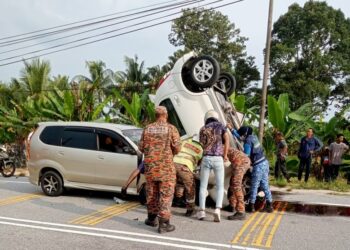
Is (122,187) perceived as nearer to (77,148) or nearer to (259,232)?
(77,148)

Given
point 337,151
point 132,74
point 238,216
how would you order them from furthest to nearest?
point 132,74
point 337,151
point 238,216

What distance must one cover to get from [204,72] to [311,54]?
67.9 ft

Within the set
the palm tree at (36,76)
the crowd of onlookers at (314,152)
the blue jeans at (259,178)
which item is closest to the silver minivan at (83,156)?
the blue jeans at (259,178)

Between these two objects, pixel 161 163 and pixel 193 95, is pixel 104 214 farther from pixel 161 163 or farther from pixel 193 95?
pixel 193 95

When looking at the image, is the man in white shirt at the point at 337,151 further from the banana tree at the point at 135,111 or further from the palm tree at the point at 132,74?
the palm tree at the point at 132,74

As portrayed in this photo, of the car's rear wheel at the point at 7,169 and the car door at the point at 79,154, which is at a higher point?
the car door at the point at 79,154

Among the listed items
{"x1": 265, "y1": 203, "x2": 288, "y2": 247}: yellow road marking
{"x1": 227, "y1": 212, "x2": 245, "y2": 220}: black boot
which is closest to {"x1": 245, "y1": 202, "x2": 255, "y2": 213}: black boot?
{"x1": 265, "y1": 203, "x2": 288, "y2": 247}: yellow road marking

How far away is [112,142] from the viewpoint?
8492 mm

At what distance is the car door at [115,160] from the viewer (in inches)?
322

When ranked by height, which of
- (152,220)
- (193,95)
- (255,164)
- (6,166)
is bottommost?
(152,220)

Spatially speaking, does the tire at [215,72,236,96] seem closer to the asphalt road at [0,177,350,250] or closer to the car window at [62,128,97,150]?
the asphalt road at [0,177,350,250]

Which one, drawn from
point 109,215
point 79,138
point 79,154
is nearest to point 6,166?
point 79,138

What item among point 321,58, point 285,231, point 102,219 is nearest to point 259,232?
point 285,231

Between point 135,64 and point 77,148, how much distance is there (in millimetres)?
24265
